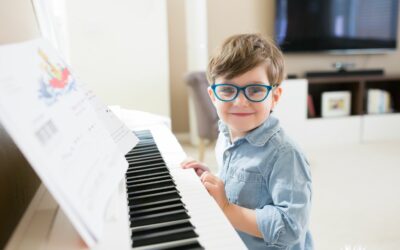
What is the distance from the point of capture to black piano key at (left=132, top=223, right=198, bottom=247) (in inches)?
20.9

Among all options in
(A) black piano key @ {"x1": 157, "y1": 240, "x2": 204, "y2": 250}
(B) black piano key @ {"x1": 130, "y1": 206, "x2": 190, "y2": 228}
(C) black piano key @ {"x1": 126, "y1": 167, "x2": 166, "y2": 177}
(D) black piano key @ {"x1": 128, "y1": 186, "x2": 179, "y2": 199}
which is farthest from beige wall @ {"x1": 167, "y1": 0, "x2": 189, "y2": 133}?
(A) black piano key @ {"x1": 157, "y1": 240, "x2": 204, "y2": 250}

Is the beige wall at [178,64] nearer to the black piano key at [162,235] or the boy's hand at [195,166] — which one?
the boy's hand at [195,166]

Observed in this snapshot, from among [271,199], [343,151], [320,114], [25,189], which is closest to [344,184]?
[343,151]

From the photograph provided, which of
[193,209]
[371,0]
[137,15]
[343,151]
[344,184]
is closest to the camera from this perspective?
[193,209]

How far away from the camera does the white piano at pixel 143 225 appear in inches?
20.4

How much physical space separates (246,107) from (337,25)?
3.44 m

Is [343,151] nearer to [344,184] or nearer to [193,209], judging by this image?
[344,184]

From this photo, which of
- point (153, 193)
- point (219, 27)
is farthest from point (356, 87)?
point (153, 193)

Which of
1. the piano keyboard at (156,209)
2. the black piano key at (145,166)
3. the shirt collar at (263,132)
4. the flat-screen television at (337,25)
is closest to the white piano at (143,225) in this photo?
the piano keyboard at (156,209)

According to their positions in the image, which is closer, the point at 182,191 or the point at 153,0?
the point at 182,191

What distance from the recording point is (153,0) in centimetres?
320

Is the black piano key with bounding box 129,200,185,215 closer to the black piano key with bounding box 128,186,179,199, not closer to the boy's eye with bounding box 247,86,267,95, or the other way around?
the black piano key with bounding box 128,186,179,199

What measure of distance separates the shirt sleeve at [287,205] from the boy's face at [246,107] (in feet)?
0.42

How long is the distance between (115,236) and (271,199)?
485 millimetres
